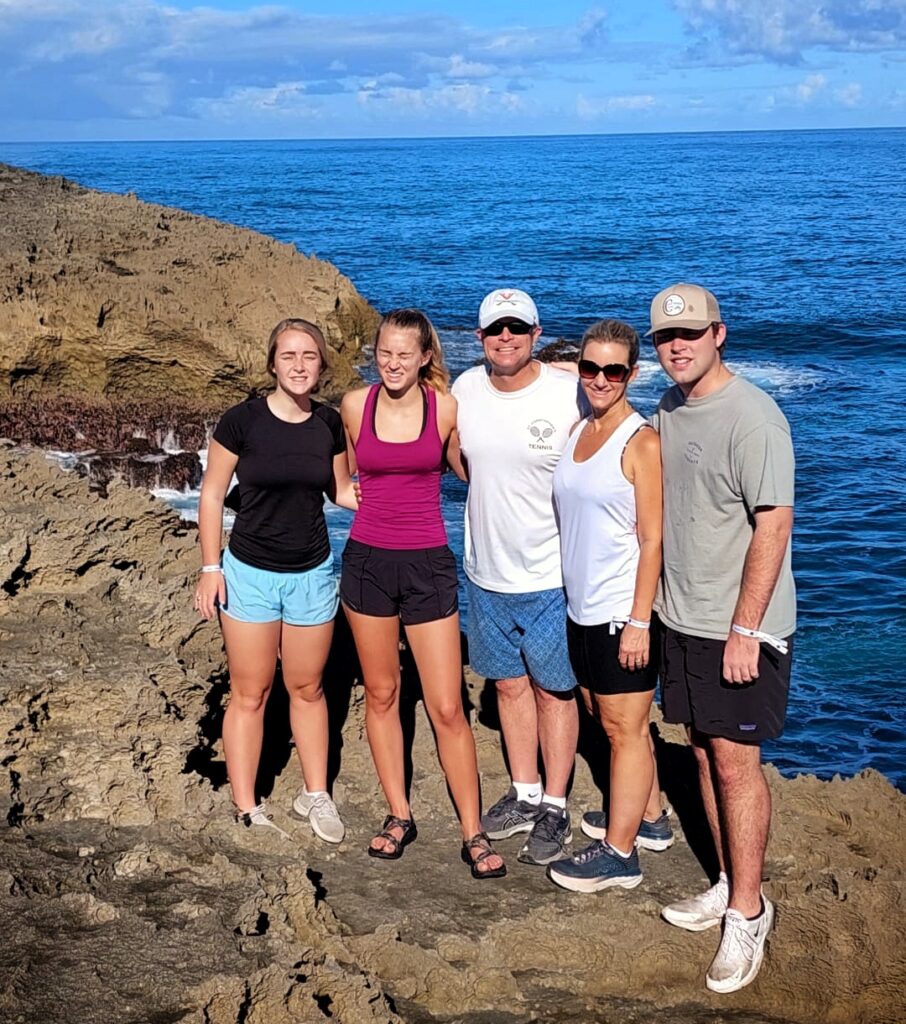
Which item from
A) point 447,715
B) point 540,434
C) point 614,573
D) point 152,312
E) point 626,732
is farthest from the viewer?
point 152,312

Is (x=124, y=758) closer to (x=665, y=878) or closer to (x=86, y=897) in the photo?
(x=86, y=897)

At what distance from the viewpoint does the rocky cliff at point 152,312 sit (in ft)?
45.2

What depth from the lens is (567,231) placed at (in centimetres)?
5459

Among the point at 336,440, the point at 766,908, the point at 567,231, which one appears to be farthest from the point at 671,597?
the point at 567,231

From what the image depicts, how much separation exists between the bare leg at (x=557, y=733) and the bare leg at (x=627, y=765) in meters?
0.30

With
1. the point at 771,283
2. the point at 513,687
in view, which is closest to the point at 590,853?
the point at 513,687

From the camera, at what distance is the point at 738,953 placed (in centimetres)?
398

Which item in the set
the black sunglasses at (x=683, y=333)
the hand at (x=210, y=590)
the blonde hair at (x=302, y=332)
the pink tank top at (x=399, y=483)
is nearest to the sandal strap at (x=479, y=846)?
the pink tank top at (x=399, y=483)

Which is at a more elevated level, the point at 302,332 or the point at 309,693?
the point at 302,332

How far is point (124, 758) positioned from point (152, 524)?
2.15 metres

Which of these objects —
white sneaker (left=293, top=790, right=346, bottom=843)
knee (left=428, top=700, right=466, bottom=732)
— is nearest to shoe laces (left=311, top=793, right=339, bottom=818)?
white sneaker (left=293, top=790, right=346, bottom=843)

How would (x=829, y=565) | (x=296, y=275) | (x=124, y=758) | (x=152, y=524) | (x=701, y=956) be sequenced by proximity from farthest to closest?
1. (x=296, y=275)
2. (x=829, y=565)
3. (x=152, y=524)
4. (x=124, y=758)
5. (x=701, y=956)

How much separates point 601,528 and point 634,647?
45 centimetres

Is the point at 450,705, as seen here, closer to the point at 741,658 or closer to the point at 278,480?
the point at 278,480
